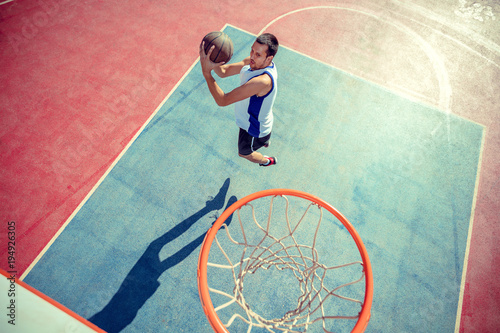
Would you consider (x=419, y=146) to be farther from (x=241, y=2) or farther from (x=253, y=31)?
(x=241, y=2)

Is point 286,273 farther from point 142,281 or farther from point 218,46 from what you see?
point 218,46

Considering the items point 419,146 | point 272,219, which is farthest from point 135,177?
point 419,146

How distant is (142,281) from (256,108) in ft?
8.97

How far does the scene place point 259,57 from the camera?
8.91ft

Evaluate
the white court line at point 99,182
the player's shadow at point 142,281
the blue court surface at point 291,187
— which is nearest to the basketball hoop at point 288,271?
the blue court surface at point 291,187

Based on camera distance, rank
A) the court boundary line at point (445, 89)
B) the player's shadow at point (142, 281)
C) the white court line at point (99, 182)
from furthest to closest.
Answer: the court boundary line at point (445, 89) < the white court line at point (99, 182) < the player's shadow at point (142, 281)

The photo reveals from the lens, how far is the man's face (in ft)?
8.72

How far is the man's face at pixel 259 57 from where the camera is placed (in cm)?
266

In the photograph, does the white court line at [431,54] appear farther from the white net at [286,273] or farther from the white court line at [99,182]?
the white net at [286,273]

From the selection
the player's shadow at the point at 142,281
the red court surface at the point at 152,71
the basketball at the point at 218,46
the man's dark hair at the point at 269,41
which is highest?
the man's dark hair at the point at 269,41

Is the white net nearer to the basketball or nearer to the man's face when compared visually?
the man's face

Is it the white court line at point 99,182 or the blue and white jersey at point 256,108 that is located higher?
the blue and white jersey at point 256,108

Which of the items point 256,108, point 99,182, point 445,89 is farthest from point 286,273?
point 445,89

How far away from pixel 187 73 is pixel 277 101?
1.86 meters
